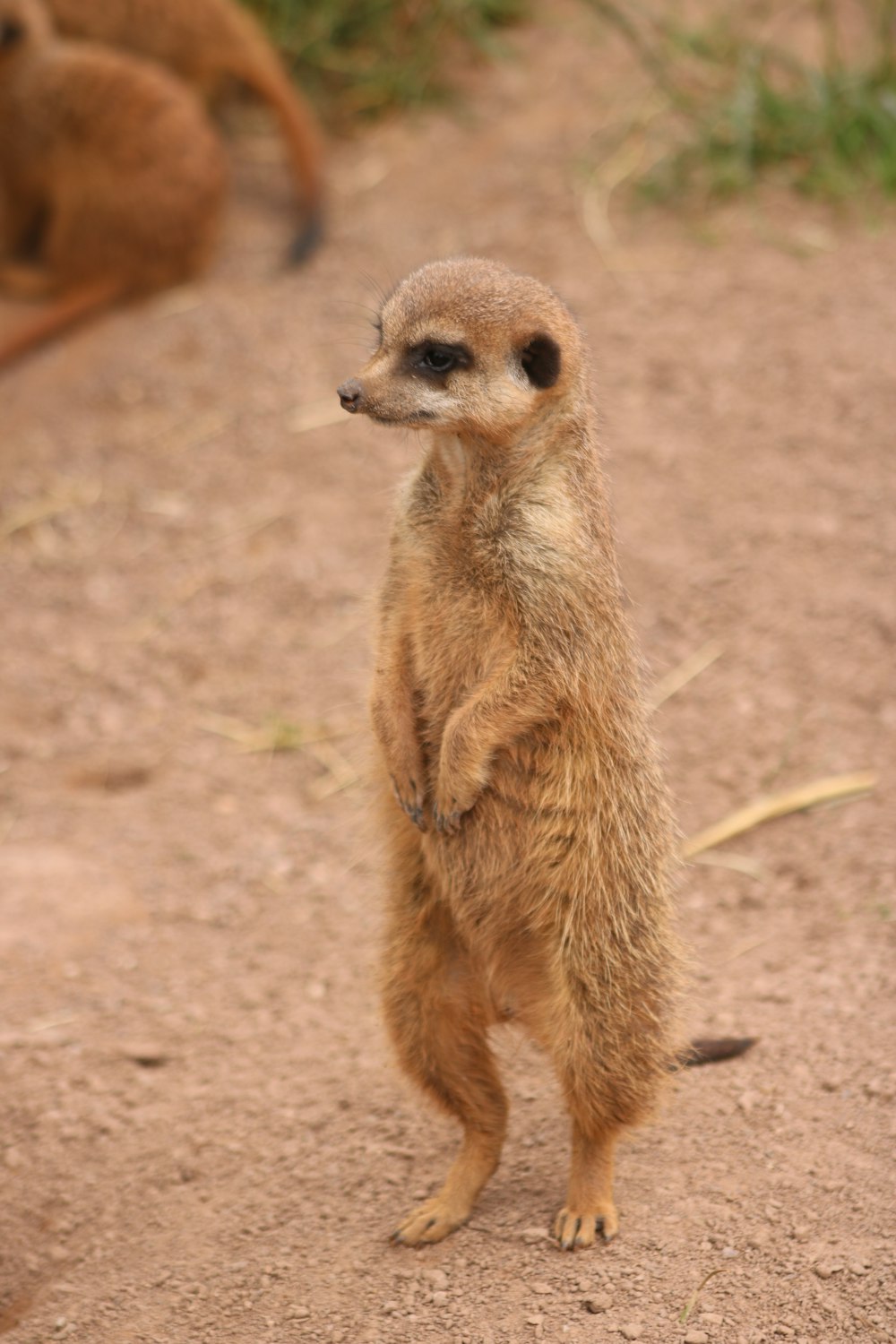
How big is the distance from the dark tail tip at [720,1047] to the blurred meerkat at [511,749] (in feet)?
1.04

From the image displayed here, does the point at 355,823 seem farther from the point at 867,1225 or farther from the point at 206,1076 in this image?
the point at 867,1225

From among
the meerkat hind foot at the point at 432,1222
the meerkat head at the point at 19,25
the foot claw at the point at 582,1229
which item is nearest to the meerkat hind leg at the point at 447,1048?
the meerkat hind foot at the point at 432,1222

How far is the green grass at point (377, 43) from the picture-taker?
5988mm

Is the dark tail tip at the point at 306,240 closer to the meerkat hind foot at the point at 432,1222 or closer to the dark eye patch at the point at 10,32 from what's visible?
the dark eye patch at the point at 10,32

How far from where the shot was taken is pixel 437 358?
2062 mm

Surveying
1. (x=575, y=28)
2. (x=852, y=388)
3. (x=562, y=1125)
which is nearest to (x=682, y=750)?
(x=562, y=1125)

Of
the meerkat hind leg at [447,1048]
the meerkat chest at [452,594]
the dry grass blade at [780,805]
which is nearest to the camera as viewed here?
the meerkat chest at [452,594]

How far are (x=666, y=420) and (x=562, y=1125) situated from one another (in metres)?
2.48

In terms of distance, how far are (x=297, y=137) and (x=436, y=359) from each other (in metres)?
3.99

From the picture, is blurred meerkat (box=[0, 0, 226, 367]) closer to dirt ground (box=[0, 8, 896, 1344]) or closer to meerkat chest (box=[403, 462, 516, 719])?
dirt ground (box=[0, 8, 896, 1344])

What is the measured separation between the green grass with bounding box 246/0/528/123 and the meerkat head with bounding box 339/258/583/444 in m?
4.22

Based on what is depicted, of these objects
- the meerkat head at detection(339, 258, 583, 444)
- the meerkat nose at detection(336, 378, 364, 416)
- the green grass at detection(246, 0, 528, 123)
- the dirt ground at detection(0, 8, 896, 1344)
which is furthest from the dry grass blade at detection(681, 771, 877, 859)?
the green grass at detection(246, 0, 528, 123)

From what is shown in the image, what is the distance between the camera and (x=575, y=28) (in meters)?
5.98

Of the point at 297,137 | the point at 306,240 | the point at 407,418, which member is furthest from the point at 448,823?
the point at 297,137
